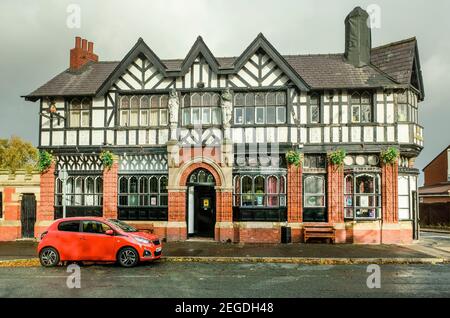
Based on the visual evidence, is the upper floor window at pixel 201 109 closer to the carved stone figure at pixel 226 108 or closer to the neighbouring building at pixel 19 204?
the carved stone figure at pixel 226 108

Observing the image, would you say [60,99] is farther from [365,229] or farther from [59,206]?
[365,229]

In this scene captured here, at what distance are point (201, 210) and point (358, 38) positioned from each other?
435 inches

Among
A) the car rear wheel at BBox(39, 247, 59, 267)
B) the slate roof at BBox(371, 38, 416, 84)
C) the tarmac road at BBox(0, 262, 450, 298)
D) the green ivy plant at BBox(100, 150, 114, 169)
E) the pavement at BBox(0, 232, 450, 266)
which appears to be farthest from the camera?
the green ivy plant at BBox(100, 150, 114, 169)

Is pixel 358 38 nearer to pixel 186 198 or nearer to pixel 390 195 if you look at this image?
pixel 390 195

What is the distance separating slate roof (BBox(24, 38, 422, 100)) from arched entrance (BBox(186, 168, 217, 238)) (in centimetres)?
576

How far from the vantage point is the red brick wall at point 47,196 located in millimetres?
23188

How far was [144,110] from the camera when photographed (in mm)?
22875

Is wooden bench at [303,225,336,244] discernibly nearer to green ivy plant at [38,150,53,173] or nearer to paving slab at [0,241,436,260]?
paving slab at [0,241,436,260]

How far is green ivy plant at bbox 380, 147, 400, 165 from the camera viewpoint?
21314 mm

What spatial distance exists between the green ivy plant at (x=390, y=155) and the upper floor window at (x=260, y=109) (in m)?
4.57

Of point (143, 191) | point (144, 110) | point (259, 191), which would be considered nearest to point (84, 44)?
point (144, 110)

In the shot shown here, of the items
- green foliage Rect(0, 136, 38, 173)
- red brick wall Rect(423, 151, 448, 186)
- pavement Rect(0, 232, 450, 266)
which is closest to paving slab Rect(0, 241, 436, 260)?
pavement Rect(0, 232, 450, 266)

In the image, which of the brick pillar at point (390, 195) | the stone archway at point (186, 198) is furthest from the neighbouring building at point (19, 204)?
the brick pillar at point (390, 195)

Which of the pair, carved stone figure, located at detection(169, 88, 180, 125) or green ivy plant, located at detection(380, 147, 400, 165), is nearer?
green ivy plant, located at detection(380, 147, 400, 165)
